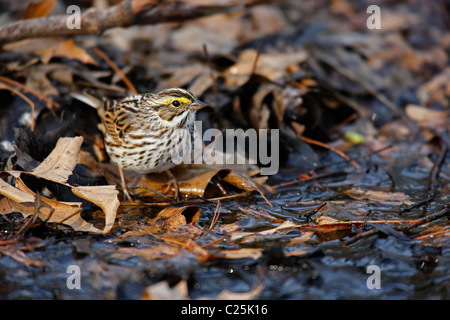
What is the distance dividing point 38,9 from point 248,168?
3.85m

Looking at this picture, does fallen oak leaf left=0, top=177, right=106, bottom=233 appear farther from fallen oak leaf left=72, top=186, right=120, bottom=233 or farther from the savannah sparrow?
the savannah sparrow

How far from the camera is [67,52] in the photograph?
7086 mm

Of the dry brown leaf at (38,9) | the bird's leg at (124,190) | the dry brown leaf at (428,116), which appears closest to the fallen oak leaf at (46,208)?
the bird's leg at (124,190)

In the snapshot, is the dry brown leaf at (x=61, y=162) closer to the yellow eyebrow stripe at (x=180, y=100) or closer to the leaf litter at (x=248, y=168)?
the leaf litter at (x=248, y=168)

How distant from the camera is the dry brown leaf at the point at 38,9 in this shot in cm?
712

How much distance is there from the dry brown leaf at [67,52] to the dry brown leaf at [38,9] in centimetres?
49

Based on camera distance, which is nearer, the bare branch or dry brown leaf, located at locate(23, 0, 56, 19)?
the bare branch

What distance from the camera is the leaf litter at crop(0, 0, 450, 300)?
14.4ft

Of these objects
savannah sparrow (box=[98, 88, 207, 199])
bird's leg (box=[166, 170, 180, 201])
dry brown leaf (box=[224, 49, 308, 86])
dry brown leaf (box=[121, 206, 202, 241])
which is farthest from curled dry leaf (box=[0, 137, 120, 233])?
dry brown leaf (box=[224, 49, 308, 86])

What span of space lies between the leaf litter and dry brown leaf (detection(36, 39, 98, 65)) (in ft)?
0.06

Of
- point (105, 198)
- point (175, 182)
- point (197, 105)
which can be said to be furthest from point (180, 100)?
point (105, 198)

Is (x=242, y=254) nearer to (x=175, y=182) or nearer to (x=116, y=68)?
(x=175, y=182)

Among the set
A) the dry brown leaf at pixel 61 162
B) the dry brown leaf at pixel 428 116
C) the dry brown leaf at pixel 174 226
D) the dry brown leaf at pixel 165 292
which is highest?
the dry brown leaf at pixel 428 116
